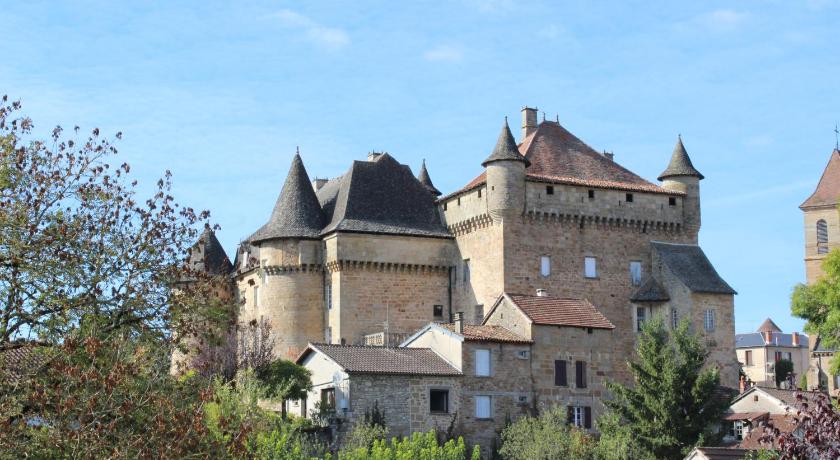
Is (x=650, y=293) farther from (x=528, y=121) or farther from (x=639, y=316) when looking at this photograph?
(x=528, y=121)

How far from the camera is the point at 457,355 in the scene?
142 feet

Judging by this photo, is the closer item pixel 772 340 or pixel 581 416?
pixel 581 416

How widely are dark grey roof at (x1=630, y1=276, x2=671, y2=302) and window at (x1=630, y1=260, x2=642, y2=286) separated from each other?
31cm

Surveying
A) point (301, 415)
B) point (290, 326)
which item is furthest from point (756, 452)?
point (290, 326)

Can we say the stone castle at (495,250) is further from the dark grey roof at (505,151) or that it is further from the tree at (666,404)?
the tree at (666,404)

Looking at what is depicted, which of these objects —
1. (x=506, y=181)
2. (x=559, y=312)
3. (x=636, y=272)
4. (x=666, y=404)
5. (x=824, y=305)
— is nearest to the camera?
(x=666, y=404)

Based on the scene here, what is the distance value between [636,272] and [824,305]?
374 inches

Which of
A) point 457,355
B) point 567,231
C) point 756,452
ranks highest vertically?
point 567,231

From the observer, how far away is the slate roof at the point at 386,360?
41406mm

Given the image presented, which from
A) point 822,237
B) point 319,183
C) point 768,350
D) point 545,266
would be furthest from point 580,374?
point 768,350

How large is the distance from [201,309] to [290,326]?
107ft

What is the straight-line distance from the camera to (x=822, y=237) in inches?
3177

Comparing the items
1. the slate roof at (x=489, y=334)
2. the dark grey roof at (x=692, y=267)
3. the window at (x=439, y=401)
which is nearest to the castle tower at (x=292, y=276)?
the slate roof at (x=489, y=334)

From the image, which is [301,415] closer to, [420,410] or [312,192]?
[420,410]
